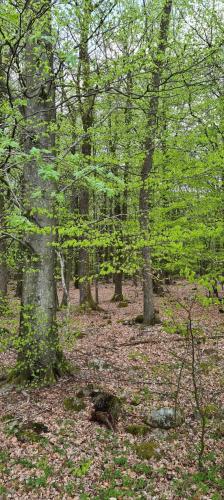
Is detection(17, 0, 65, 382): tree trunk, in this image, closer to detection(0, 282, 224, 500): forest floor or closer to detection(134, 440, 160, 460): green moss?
detection(0, 282, 224, 500): forest floor

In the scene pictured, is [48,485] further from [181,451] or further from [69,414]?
[181,451]

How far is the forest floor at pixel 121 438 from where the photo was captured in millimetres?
4977

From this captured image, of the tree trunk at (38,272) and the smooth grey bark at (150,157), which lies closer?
the tree trunk at (38,272)

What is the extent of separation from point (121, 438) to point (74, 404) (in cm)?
133

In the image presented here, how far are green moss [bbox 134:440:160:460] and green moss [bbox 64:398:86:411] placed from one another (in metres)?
1.53

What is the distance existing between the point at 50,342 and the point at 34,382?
97 cm

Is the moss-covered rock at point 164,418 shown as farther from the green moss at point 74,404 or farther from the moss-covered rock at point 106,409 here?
the green moss at point 74,404

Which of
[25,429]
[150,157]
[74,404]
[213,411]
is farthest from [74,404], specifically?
[150,157]

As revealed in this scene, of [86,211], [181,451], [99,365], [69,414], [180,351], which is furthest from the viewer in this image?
[86,211]

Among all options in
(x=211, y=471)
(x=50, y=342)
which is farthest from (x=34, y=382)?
(x=211, y=471)

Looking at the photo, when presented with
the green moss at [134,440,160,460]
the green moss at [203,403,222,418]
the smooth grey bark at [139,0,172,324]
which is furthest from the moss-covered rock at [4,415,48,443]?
the smooth grey bark at [139,0,172,324]

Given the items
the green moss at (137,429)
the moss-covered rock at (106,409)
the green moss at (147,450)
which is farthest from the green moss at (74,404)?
the green moss at (147,450)

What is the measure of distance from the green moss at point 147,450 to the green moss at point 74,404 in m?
1.53

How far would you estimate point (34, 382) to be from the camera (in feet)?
24.5
